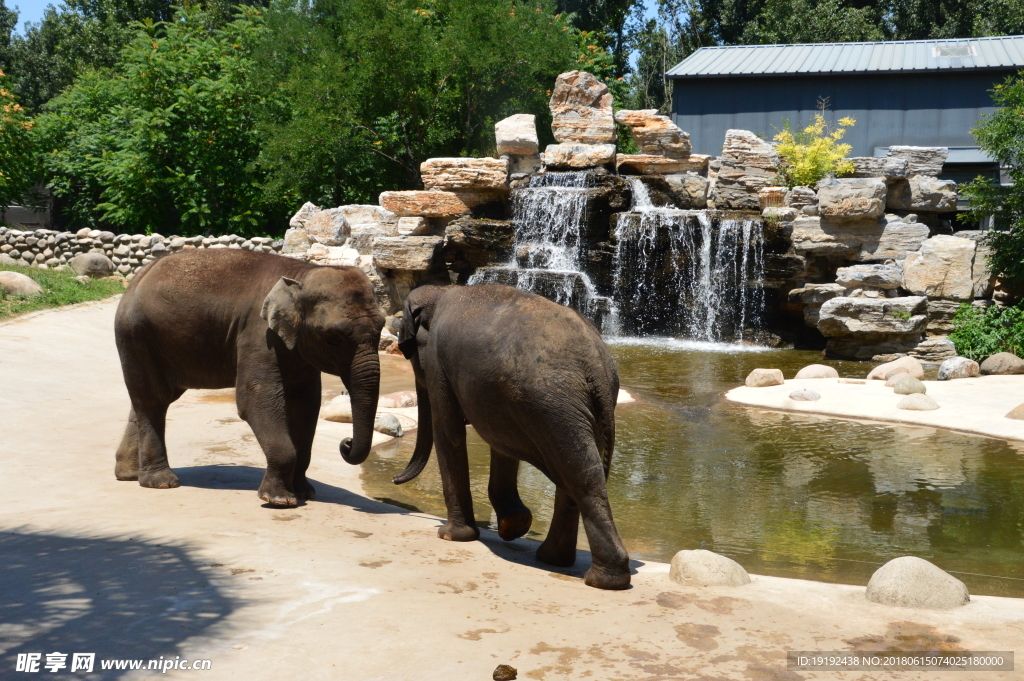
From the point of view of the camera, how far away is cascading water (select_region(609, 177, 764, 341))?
19.0m

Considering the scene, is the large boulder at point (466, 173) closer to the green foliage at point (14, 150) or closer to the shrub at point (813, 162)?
the shrub at point (813, 162)

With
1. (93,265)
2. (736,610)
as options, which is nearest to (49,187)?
(93,265)

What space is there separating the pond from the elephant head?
163 cm

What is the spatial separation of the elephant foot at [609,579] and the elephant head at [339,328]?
1846 millimetres

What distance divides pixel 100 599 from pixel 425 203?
15734mm

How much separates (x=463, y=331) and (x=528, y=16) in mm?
20451

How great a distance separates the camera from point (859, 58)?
2880cm

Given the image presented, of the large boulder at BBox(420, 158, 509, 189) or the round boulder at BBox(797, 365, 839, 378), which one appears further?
the large boulder at BBox(420, 158, 509, 189)

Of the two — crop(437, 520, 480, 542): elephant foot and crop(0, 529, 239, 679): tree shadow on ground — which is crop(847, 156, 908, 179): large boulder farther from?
crop(0, 529, 239, 679): tree shadow on ground

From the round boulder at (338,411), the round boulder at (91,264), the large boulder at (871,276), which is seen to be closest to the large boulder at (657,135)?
the large boulder at (871,276)

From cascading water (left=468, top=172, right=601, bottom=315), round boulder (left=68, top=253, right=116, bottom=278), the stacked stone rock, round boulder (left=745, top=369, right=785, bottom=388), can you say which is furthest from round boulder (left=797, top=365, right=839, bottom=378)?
round boulder (left=68, top=253, right=116, bottom=278)

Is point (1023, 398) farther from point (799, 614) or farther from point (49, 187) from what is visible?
point (49, 187)

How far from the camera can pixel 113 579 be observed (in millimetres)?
4633

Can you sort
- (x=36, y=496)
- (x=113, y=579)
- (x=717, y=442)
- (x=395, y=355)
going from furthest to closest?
(x=395, y=355) < (x=717, y=442) < (x=36, y=496) < (x=113, y=579)
